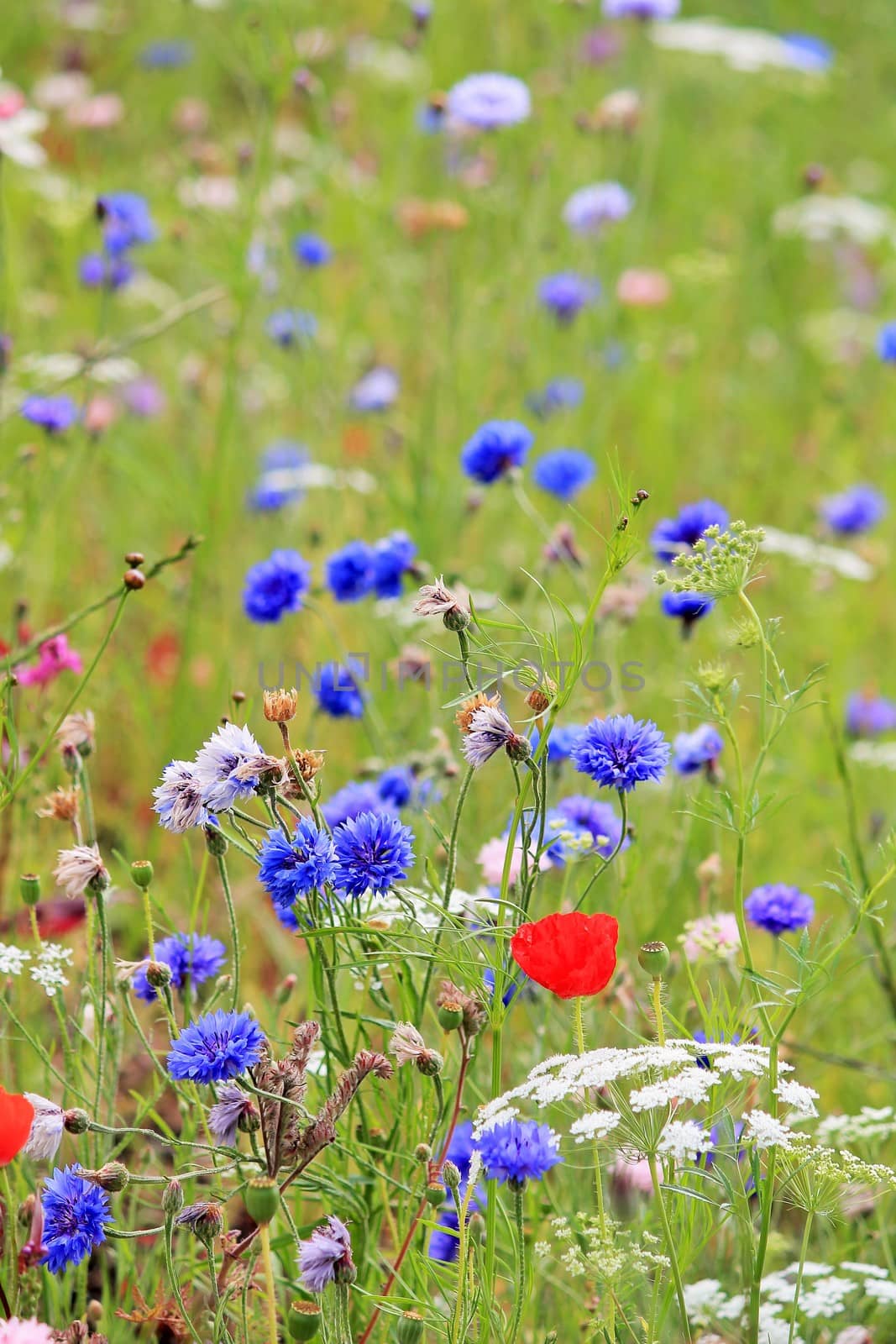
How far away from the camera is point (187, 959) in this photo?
123 centimetres

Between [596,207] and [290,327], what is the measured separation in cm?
67

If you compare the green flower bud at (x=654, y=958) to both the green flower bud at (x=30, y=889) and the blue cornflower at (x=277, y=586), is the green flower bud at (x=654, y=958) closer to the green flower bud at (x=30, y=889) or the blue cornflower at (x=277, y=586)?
the green flower bud at (x=30, y=889)

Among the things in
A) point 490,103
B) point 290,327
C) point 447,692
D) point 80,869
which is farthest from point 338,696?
point 490,103

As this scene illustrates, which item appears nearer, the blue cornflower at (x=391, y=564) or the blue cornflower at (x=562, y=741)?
the blue cornflower at (x=562, y=741)

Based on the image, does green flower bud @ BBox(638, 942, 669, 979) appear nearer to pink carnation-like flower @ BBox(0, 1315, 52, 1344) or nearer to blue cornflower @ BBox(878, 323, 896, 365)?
pink carnation-like flower @ BBox(0, 1315, 52, 1344)

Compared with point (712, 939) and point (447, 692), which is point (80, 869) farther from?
point (447, 692)

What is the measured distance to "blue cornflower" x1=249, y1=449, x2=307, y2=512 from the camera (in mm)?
2400

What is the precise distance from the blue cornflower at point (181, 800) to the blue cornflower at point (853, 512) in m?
2.07

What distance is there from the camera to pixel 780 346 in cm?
379

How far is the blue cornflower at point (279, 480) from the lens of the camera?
2400 millimetres

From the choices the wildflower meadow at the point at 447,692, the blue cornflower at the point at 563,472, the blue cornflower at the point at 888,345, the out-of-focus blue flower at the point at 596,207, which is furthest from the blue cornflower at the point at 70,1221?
the out-of-focus blue flower at the point at 596,207

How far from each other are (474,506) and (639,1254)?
4.33ft

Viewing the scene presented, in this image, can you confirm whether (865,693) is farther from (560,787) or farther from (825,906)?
(560,787)

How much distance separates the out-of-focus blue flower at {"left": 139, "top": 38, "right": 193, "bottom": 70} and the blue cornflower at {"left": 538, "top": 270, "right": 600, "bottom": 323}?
1.67 meters
